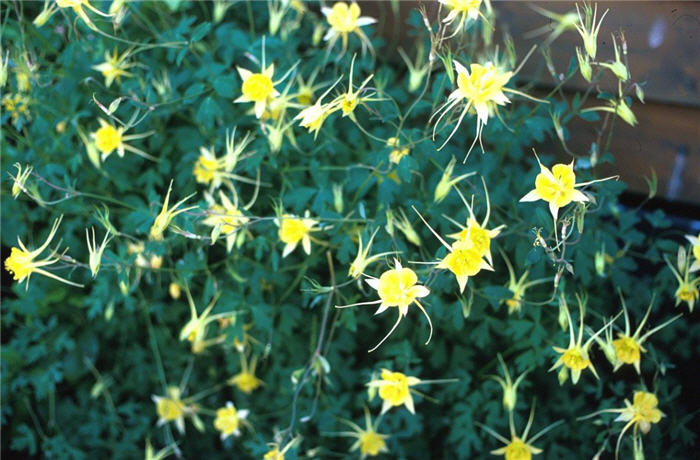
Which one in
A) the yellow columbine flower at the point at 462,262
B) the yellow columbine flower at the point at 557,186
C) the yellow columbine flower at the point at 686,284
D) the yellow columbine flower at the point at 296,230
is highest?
the yellow columbine flower at the point at 557,186

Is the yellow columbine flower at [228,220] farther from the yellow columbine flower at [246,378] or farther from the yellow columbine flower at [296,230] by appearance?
the yellow columbine flower at [246,378]

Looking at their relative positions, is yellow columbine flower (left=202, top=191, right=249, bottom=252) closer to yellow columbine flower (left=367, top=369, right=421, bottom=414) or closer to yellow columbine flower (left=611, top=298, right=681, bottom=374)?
yellow columbine flower (left=367, top=369, right=421, bottom=414)

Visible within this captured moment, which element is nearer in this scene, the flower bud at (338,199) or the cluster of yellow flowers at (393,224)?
the cluster of yellow flowers at (393,224)

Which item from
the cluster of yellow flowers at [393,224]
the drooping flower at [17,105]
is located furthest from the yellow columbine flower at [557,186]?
the drooping flower at [17,105]

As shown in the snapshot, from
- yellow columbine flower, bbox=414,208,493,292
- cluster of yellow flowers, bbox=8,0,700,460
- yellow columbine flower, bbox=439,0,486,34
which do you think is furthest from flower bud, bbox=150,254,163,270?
yellow columbine flower, bbox=439,0,486,34

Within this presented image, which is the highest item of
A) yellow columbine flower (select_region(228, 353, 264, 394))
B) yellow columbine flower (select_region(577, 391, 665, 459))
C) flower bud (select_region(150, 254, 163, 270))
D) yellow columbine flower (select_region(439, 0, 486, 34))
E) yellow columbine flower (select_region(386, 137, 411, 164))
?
yellow columbine flower (select_region(439, 0, 486, 34))

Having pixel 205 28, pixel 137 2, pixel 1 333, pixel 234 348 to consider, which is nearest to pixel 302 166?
pixel 205 28

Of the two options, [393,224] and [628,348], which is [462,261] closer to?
[393,224]

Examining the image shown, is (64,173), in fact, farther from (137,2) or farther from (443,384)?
(443,384)
